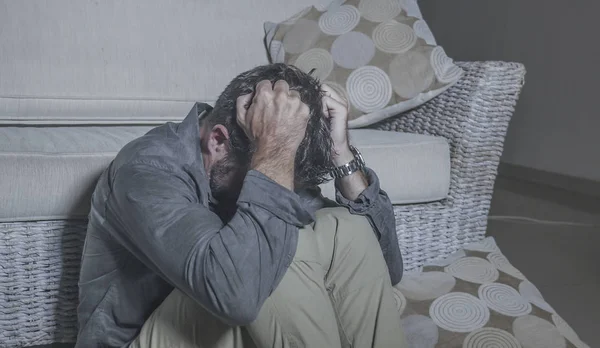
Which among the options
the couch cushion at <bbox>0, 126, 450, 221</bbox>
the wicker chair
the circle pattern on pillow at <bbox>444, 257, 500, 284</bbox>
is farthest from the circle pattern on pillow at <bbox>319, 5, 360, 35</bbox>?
the circle pattern on pillow at <bbox>444, 257, 500, 284</bbox>

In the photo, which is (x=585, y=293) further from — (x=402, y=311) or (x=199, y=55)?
(x=199, y=55)

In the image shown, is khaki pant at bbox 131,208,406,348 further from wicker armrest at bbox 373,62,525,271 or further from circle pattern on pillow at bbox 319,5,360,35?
circle pattern on pillow at bbox 319,5,360,35

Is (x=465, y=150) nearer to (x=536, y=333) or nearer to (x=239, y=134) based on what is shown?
(x=536, y=333)

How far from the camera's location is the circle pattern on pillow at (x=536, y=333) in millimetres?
1196

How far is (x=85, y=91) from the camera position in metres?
1.44

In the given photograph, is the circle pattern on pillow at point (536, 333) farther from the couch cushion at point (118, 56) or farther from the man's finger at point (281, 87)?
the couch cushion at point (118, 56)

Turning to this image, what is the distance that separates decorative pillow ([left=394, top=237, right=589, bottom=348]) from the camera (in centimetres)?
121

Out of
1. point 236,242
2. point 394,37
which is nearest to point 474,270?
point 394,37

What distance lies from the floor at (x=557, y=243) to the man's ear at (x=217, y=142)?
1.04m

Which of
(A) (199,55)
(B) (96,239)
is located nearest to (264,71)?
(B) (96,239)

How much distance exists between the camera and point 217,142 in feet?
3.01

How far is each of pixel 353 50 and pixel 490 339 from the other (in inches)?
31.5

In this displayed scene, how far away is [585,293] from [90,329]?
4.50 ft

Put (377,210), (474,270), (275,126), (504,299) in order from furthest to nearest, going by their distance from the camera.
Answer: (474,270) < (504,299) < (377,210) < (275,126)
